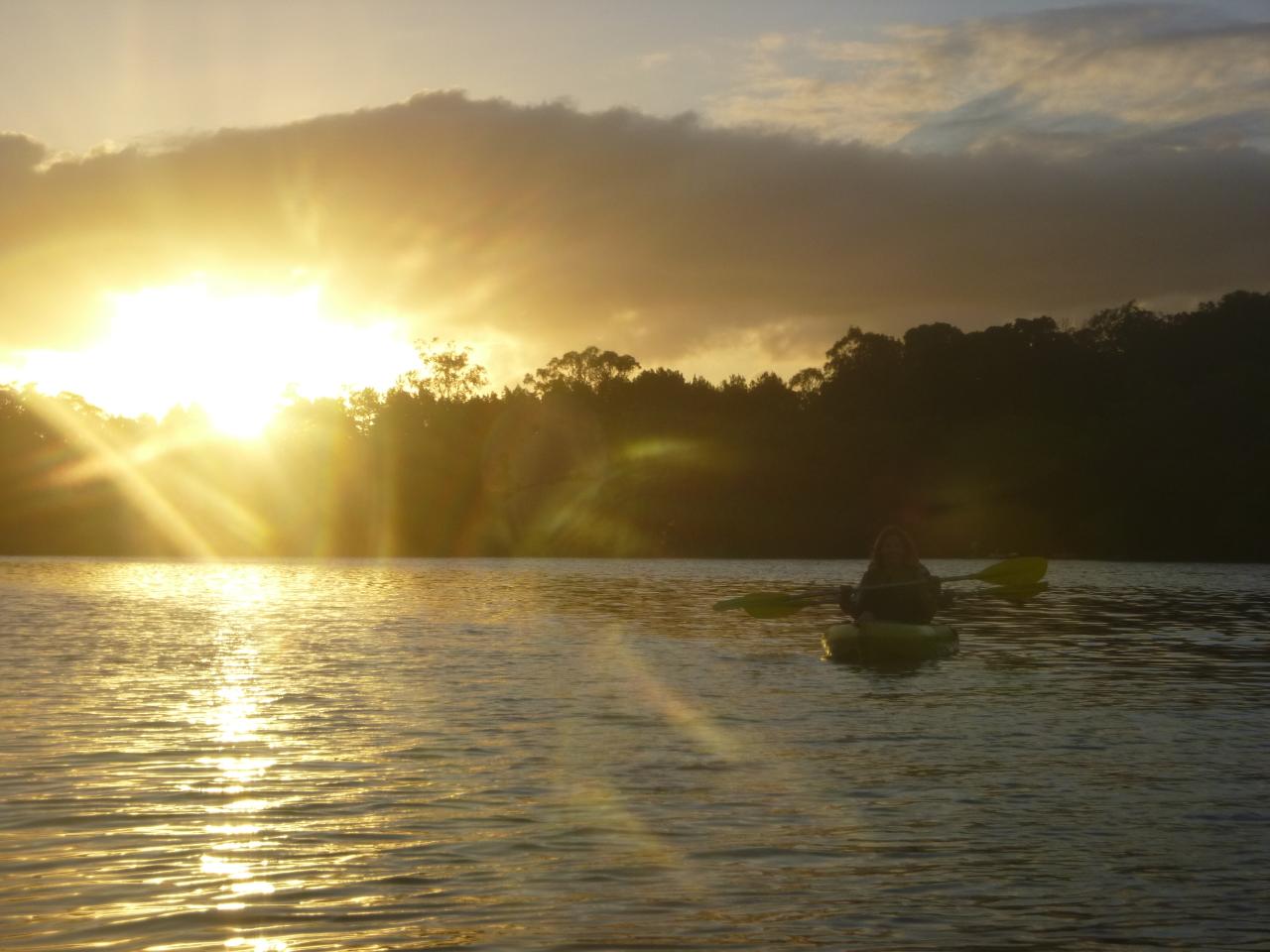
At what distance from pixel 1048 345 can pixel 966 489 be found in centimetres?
1621

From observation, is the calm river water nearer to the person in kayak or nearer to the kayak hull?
the kayak hull

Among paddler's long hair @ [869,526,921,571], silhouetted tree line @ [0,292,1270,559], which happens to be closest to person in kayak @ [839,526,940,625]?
paddler's long hair @ [869,526,921,571]

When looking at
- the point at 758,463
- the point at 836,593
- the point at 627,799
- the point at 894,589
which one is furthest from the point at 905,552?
the point at 758,463

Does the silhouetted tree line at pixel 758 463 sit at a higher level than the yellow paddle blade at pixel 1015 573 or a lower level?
higher

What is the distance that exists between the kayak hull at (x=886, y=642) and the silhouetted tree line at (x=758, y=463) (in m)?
54.7

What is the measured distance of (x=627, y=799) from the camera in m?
9.36

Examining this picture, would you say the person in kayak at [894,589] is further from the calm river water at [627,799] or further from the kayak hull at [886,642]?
the calm river water at [627,799]

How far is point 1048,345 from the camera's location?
9025 cm

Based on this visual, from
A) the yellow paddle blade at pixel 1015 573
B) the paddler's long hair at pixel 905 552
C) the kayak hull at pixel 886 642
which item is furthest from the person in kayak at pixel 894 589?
the yellow paddle blade at pixel 1015 573

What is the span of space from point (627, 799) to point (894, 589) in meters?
10.7

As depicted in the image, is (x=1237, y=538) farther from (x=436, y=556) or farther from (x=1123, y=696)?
(x=1123, y=696)

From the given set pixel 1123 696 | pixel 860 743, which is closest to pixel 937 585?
pixel 1123 696

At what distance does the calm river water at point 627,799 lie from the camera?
6641mm

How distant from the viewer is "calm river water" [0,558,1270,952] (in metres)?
6.64
